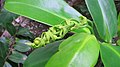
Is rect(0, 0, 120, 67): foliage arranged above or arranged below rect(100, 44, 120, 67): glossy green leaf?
above

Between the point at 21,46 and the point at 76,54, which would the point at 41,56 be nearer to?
the point at 76,54

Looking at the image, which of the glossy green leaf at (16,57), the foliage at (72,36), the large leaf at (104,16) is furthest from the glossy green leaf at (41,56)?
the glossy green leaf at (16,57)

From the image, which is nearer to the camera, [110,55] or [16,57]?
[110,55]

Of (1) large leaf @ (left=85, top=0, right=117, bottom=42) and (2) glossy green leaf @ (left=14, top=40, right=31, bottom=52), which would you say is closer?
(1) large leaf @ (left=85, top=0, right=117, bottom=42)

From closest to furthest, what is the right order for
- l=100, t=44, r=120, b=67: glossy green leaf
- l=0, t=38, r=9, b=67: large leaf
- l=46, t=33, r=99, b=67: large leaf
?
l=46, t=33, r=99, b=67: large leaf < l=100, t=44, r=120, b=67: glossy green leaf < l=0, t=38, r=9, b=67: large leaf

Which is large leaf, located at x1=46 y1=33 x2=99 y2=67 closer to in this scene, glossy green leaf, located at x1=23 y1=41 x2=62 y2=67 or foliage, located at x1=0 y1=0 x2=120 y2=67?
foliage, located at x1=0 y1=0 x2=120 y2=67

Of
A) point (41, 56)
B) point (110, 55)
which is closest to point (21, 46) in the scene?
point (41, 56)

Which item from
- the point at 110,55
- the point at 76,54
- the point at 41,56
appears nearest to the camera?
the point at 76,54

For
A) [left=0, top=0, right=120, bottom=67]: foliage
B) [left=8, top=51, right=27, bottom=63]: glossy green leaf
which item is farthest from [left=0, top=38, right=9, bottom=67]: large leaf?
[left=0, top=0, right=120, bottom=67]: foliage

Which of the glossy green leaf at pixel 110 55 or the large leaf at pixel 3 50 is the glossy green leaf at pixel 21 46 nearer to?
the large leaf at pixel 3 50
